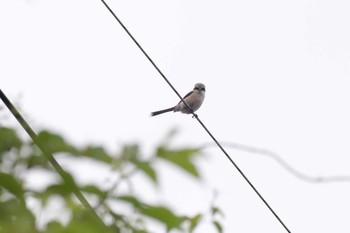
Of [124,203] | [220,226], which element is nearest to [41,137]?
[124,203]

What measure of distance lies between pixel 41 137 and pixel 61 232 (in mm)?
185

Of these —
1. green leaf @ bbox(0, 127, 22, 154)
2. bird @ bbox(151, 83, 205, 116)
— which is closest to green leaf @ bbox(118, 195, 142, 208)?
green leaf @ bbox(0, 127, 22, 154)

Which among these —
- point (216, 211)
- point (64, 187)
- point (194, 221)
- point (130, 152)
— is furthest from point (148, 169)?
point (216, 211)

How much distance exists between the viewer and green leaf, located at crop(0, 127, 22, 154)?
1350 millimetres

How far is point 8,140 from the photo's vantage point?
4.50 ft

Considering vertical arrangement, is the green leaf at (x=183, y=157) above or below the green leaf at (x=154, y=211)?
above

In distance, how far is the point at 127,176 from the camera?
1161 millimetres

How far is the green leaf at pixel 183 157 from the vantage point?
3.64 ft

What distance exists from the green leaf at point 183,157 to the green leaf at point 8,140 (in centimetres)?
40

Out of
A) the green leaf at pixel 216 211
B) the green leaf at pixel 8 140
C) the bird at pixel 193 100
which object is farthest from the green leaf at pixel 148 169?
the bird at pixel 193 100

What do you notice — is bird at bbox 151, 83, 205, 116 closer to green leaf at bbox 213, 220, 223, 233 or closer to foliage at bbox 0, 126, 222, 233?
green leaf at bbox 213, 220, 223, 233

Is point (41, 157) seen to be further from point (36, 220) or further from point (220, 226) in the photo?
point (220, 226)

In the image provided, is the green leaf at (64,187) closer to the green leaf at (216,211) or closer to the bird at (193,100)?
the green leaf at (216,211)

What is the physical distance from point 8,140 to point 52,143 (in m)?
0.27
